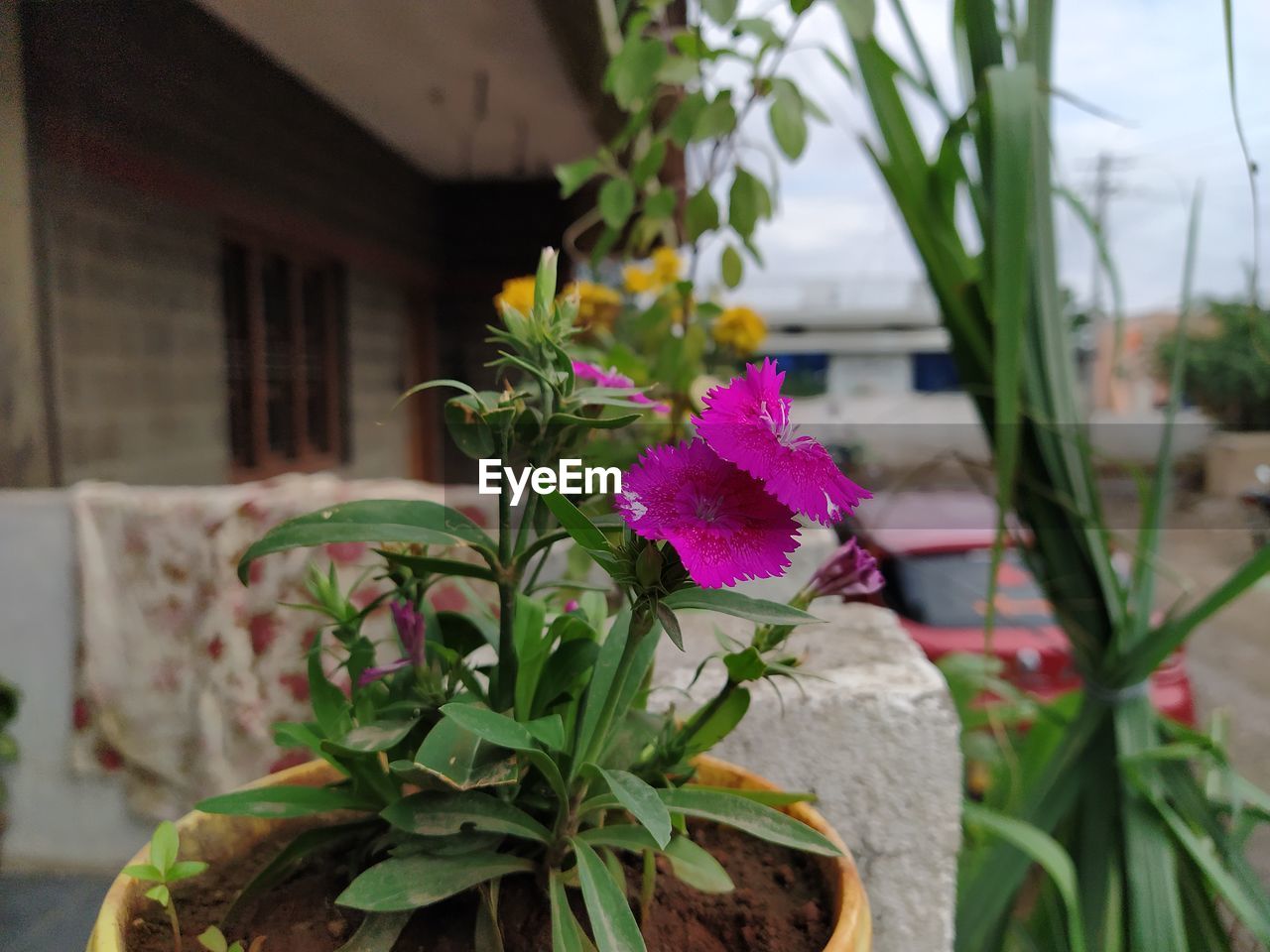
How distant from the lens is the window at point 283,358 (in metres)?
2.30

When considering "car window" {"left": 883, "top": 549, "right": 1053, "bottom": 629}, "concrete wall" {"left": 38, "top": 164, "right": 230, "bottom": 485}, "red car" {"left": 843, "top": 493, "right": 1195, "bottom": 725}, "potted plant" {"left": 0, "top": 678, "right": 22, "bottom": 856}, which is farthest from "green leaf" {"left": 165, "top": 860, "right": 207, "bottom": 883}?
"car window" {"left": 883, "top": 549, "right": 1053, "bottom": 629}

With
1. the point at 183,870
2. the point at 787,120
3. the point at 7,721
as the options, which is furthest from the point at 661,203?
the point at 7,721

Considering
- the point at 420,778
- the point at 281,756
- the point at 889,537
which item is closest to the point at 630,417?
the point at 420,778

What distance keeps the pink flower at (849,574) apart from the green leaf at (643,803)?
139 mm

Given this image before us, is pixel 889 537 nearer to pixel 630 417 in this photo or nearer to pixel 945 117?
pixel 945 117

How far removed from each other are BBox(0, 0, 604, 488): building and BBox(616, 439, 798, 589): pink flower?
56 cm

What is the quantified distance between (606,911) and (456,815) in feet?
0.26

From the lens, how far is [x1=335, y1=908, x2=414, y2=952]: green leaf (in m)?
0.37

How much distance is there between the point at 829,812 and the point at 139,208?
1.18 metres

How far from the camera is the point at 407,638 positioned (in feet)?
1.34

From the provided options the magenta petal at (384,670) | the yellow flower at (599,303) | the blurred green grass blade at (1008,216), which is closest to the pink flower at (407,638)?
the magenta petal at (384,670)

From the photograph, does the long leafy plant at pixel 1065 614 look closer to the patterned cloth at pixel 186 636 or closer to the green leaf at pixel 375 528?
the green leaf at pixel 375 528

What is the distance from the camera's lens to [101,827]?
47.0 inches

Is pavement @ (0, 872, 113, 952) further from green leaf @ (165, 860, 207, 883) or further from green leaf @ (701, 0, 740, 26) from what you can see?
green leaf @ (701, 0, 740, 26)
